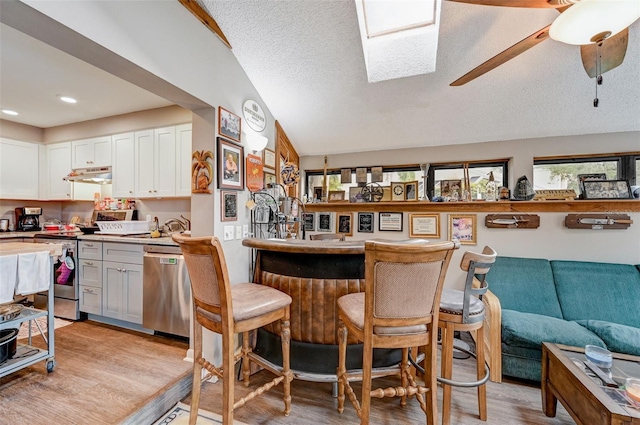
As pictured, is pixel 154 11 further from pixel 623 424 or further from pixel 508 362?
pixel 508 362

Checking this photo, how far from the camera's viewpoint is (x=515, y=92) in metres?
2.65

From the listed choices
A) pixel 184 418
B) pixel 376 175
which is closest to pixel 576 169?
pixel 376 175

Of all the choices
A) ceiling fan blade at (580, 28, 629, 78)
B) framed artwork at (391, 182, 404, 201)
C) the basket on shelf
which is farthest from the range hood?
ceiling fan blade at (580, 28, 629, 78)

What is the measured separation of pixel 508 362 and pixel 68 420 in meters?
3.08

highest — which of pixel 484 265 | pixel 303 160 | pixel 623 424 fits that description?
pixel 303 160

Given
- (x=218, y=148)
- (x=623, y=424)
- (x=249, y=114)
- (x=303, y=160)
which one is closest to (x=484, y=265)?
(x=623, y=424)

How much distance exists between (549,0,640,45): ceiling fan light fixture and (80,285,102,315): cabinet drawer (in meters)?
4.37

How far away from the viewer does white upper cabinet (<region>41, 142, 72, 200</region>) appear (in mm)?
3930

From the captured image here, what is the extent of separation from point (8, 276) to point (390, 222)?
139 inches

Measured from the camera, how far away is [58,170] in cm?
400

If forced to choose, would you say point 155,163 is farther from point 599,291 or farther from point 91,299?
point 599,291

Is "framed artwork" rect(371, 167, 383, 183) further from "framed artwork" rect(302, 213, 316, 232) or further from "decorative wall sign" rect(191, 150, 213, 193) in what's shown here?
"decorative wall sign" rect(191, 150, 213, 193)

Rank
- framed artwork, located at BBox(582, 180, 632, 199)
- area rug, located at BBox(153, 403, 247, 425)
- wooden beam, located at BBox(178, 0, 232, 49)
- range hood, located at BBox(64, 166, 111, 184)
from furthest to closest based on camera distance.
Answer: range hood, located at BBox(64, 166, 111, 184), framed artwork, located at BBox(582, 180, 632, 199), wooden beam, located at BBox(178, 0, 232, 49), area rug, located at BBox(153, 403, 247, 425)

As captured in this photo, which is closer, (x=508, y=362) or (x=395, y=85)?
(x=508, y=362)
